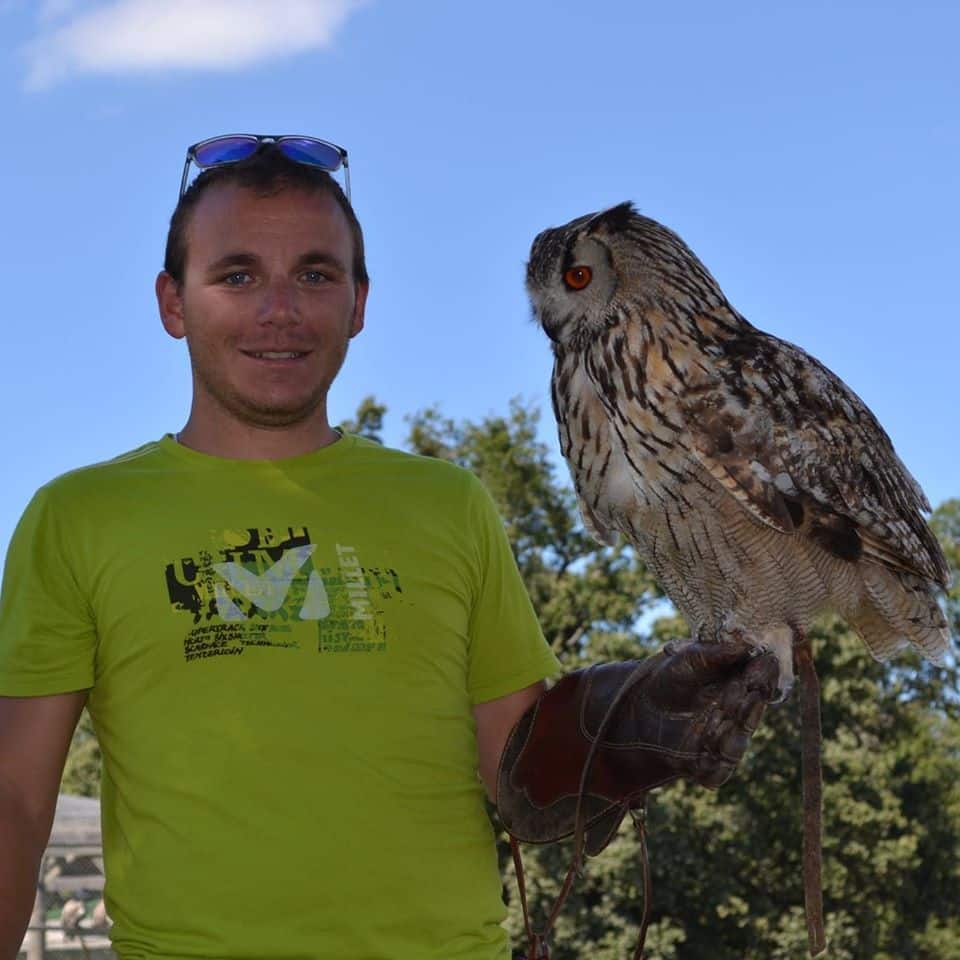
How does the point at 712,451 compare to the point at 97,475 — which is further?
the point at 712,451

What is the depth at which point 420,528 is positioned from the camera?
229cm

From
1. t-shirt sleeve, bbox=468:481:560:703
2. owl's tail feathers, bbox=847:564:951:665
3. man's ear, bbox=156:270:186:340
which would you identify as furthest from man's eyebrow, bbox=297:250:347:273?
owl's tail feathers, bbox=847:564:951:665

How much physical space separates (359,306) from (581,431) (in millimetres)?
672

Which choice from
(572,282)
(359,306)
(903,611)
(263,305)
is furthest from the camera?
(903,611)

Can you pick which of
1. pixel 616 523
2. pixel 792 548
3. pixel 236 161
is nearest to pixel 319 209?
pixel 236 161

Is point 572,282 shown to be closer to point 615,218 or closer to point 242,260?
point 615,218

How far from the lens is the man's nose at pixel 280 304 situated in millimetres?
2240

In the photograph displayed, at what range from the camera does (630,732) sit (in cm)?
231

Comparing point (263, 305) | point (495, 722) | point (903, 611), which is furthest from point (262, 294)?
point (903, 611)

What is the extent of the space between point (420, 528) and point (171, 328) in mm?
589

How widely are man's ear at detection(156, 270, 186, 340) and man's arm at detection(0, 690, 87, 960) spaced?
2.20 feet

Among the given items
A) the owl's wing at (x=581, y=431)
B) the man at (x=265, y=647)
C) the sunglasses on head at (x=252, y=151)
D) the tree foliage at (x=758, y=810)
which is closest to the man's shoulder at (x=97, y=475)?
the man at (x=265, y=647)

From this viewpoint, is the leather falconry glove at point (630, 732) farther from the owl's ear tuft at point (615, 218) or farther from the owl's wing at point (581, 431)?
the owl's ear tuft at point (615, 218)

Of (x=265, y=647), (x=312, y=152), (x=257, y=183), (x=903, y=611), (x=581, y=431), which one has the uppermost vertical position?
(x=312, y=152)
